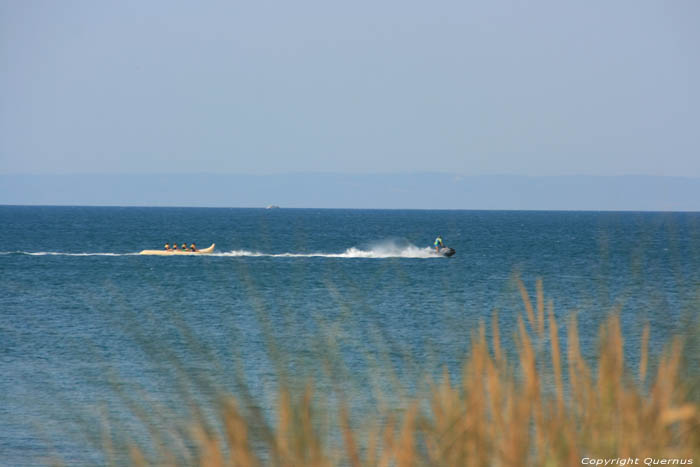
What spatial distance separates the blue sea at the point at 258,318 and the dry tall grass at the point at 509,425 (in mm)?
138

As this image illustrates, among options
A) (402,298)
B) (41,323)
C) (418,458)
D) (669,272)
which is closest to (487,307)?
(402,298)

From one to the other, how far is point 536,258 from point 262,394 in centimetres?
5693

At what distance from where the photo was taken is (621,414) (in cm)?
311

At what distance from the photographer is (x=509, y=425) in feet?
9.98

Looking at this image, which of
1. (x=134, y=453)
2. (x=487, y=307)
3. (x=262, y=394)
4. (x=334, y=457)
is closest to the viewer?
(x=134, y=453)

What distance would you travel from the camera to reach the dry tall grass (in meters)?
2.86

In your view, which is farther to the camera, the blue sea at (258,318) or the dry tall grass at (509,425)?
the blue sea at (258,318)

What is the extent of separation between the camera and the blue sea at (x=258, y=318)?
3.28 m

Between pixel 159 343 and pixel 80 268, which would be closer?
pixel 159 343

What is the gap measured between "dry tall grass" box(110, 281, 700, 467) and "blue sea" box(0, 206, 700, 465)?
5.5 inches

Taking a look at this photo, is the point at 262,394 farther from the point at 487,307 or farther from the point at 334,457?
the point at 487,307

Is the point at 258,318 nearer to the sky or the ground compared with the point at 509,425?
nearer to the sky

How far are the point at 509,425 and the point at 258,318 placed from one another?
0.96 meters

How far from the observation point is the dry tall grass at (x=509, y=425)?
2.86 m
